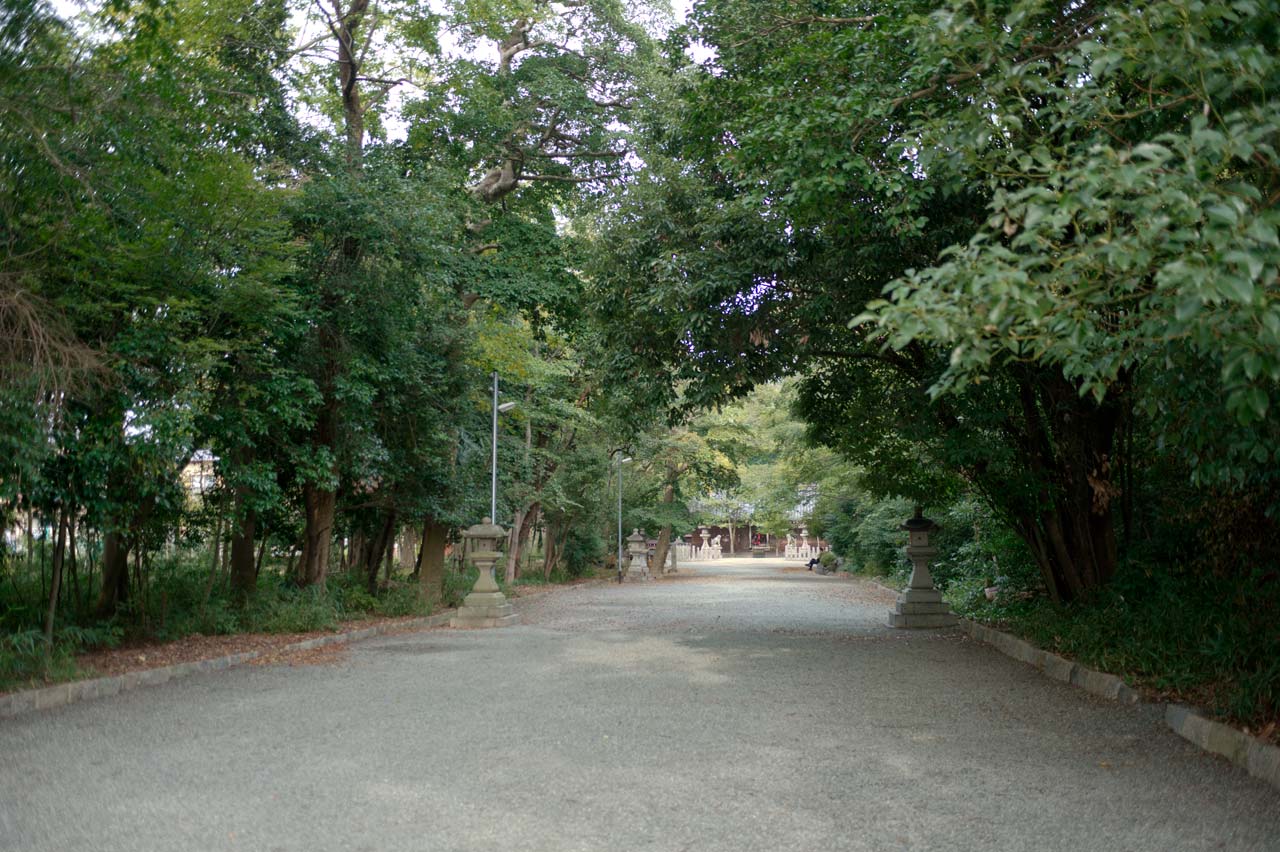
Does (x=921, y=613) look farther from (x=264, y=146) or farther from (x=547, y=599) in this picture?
(x=264, y=146)

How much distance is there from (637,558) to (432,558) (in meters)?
16.6

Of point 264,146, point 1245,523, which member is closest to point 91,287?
point 264,146

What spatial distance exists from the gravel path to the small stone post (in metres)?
23.7

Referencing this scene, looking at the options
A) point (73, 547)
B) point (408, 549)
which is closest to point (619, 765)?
point (73, 547)

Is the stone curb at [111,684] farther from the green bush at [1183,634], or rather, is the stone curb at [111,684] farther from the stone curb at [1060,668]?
the green bush at [1183,634]

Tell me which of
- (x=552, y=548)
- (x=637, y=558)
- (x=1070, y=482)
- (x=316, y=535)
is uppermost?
(x=1070, y=482)

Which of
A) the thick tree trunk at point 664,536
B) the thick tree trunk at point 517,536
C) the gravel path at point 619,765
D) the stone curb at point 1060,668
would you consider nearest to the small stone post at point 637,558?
the thick tree trunk at point 664,536

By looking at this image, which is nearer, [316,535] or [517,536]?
[316,535]

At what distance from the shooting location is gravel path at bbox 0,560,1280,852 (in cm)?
440

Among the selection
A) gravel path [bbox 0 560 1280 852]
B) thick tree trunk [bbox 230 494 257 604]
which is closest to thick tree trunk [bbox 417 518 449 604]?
thick tree trunk [bbox 230 494 257 604]

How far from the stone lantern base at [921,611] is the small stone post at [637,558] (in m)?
19.2

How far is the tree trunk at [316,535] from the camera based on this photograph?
588 inches

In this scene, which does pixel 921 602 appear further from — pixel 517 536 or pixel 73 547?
pixel 517 536

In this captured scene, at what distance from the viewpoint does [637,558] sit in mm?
34500
